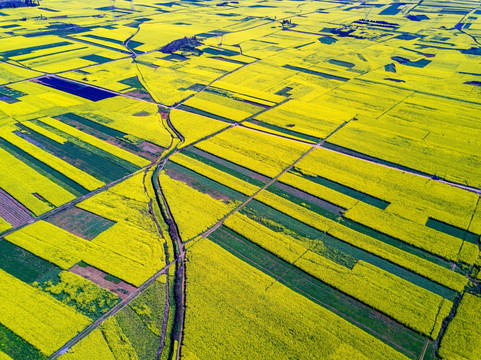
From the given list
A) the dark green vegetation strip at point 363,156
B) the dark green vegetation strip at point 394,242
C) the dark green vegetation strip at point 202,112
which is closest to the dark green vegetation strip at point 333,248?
the dark green vegetation strip at point 394,242

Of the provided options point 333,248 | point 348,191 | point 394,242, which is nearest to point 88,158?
point 333,248

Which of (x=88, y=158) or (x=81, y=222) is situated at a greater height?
(x=88, y=158)

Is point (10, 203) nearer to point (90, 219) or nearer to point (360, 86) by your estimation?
point (90, 219)

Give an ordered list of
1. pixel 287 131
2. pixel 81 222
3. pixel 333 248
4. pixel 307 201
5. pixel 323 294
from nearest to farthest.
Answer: pixel 323 294, pixel 333 248, pixel 81 222, pixel 307 201, pixel 287 131

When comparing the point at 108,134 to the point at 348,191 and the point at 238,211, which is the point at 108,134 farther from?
the point at 348,191

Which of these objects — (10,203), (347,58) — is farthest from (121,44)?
(10,203)
